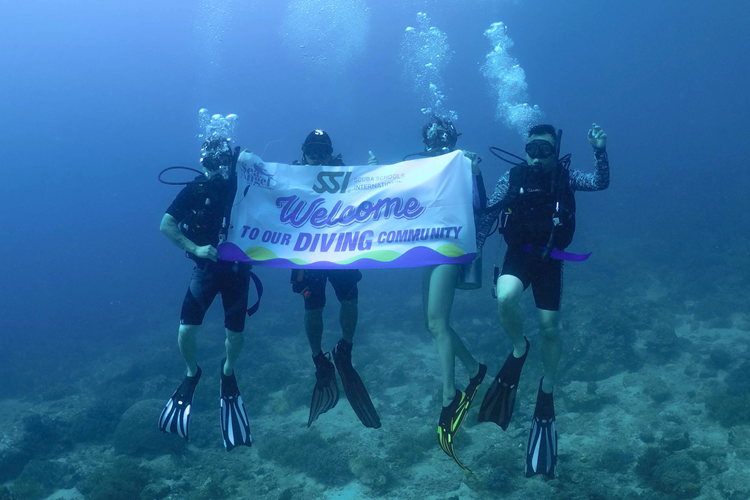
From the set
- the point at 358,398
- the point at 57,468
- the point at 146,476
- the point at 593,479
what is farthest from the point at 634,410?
the point at 57,468

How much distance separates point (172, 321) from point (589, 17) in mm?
145939

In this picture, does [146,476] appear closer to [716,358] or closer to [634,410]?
[634,410]

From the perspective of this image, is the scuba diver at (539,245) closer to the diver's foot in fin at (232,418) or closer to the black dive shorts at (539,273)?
the black dive shorts at (539,273)

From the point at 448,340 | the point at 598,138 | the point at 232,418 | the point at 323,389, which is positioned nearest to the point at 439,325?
the point at 448,340

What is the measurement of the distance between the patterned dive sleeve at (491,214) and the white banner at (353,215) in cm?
29

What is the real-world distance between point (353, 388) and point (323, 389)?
1.46ft

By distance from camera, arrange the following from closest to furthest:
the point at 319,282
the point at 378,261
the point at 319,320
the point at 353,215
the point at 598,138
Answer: the point at 598,138, the point at 378,261, the point at 353,215, the point at 319,282, the point at 319,320

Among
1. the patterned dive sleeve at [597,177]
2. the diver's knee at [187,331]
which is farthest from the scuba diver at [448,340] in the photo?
the diver's knee at [187,331]

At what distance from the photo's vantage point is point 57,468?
11828 mm

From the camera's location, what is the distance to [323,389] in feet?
19.7

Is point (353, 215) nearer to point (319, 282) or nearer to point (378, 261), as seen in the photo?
point (378, 261)

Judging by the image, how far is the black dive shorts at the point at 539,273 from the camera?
4.85 metres

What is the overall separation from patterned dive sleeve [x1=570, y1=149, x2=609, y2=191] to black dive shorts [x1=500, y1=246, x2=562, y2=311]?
2.89 feet

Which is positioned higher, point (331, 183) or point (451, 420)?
point (331, 183)
